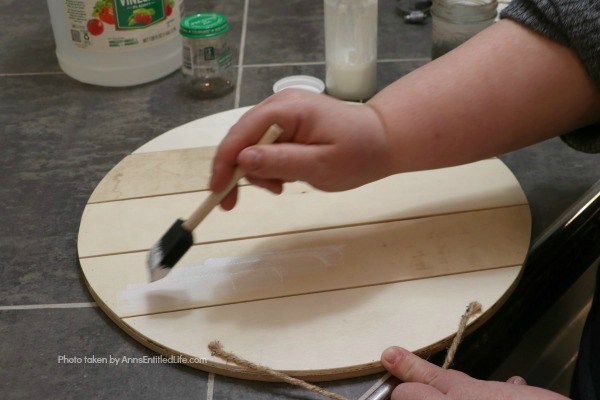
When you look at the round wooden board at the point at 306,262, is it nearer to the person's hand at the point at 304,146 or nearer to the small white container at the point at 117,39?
the person's hand at the point at 304,146

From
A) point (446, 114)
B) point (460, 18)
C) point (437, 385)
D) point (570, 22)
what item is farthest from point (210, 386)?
point (460, 18)

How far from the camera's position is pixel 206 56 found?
862mm

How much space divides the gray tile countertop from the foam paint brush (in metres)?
0.07

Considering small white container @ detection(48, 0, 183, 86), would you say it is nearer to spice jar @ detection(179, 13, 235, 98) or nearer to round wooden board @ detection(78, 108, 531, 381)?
spice jar @ detection(179, 13, 235, 98)

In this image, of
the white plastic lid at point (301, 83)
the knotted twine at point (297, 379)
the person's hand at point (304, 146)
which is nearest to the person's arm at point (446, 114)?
the person's hand at point (304, 146)

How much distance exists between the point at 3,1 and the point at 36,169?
1.69 feet

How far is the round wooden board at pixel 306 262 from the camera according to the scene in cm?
54

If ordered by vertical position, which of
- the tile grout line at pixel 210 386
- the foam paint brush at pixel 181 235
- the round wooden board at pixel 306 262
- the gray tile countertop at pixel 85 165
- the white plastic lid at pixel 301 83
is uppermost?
the foam paint brush at pixel 181 235

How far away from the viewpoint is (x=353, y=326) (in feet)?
1.81

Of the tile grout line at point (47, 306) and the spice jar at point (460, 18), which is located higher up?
the spice jar at point (460, 18)

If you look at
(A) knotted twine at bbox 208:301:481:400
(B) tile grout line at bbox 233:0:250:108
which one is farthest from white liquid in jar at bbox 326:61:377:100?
(A) knotted twine at bbox 208:301:481:400

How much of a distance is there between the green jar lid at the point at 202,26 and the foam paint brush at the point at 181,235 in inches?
12.5

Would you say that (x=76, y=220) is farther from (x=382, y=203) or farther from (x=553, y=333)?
(x=553, y=333)

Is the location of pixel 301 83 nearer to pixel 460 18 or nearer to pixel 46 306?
pixel 460 18
